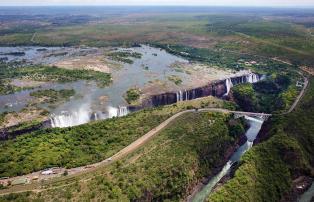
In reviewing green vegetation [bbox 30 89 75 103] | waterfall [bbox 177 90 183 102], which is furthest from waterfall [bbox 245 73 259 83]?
green vegetation [bbox 30 89 75 103]

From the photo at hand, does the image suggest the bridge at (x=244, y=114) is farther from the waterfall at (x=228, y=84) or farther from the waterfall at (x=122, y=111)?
the waterfall at (x=228, y=84)

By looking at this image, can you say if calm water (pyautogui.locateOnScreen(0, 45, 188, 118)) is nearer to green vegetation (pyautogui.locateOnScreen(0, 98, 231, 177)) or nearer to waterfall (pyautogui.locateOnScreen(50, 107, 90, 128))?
waterfall (pyautogui.locateOnScreen(50, 107, 90, 128))

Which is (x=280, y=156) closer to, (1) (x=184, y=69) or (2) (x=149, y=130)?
(2) (x=149, y=130)

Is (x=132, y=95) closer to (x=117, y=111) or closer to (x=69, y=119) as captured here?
(x=117, y=111)

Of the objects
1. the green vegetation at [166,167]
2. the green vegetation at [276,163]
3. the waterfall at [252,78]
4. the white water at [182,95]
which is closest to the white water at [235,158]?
the green vegetation at [166,167]

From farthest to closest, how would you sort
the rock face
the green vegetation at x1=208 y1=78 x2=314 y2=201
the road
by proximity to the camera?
the rock face, the green vegetation at x1=208 y1=78 x2=314 y2=201, the road

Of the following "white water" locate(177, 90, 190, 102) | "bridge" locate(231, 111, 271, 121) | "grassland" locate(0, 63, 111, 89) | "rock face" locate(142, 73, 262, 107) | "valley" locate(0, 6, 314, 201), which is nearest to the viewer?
"valley" locate(0, 6, 314, 201)
